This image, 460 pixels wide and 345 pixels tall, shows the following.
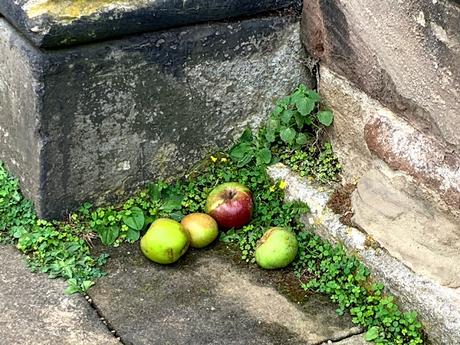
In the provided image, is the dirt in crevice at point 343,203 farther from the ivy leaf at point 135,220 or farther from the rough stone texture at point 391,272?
the ivy leaf at point 135,220

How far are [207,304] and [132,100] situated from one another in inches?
39.6

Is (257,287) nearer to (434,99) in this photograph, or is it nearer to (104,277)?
(104,277)

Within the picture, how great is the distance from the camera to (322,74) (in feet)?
13.7

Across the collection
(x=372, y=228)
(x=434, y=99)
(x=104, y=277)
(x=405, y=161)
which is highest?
(x=434, y=99)

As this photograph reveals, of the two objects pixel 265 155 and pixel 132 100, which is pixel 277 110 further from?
pixel 132 100

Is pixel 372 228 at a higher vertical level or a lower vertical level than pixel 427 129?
lower

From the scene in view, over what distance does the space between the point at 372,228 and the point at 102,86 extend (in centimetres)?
137

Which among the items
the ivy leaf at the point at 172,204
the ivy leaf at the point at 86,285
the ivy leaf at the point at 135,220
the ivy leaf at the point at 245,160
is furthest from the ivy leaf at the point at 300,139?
the ivy leaf at the point at 86,285

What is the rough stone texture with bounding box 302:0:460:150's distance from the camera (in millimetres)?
3318

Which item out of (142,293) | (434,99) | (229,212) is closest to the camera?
(434,99)

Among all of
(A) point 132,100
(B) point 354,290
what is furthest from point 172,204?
(B) point 354,290

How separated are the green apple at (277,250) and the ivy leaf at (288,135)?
0.49 m

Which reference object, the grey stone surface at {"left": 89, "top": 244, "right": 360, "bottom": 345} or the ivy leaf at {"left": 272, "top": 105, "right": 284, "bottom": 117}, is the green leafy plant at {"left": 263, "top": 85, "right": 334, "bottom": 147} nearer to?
the ivy leaf at {"left": 272, "top": 105, "right": 284, "bottom": 117}

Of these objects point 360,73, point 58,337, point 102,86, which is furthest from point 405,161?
point 58,337
